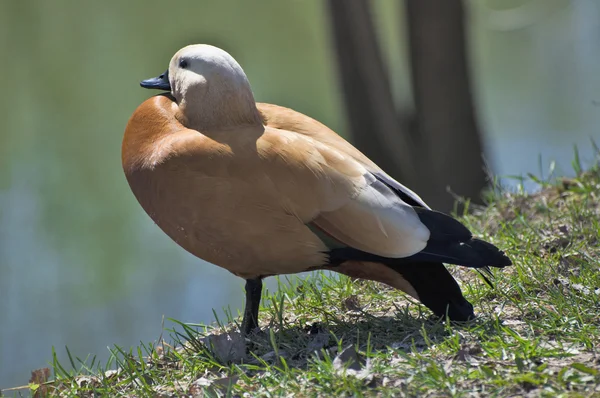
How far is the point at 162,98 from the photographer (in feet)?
13.1

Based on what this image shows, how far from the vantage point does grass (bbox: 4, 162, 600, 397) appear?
2.96 metres

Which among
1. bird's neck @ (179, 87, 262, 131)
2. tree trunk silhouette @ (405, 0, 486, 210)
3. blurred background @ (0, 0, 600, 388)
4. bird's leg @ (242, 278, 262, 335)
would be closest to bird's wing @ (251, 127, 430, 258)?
bird's neck @ (179, 87, 262, 131)

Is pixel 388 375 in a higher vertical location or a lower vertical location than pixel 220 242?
lower

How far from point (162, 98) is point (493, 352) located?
6.62ft

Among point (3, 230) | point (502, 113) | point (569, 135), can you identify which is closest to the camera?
point (3, 230)

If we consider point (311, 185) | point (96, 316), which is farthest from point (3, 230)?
point (311, 185)

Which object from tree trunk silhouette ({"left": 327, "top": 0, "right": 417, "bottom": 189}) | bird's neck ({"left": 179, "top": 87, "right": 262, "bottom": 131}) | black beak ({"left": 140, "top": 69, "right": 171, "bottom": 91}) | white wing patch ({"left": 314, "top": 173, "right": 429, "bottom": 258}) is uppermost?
tree trunk silhouette ({"left": 327, "top": 0, "right": 417, "bottom": 189})

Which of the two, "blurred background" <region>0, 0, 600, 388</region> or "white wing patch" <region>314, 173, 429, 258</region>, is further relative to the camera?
"blurred background" <region>0, 0, 600, 388</region>

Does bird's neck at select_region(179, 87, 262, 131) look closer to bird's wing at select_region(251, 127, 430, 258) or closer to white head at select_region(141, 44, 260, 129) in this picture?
white head at select_region(141, 44, 260, 129)

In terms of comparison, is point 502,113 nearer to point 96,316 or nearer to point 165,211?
point 96,316

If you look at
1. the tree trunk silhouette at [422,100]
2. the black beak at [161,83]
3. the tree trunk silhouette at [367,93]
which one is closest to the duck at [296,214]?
the black beak at [161,83]

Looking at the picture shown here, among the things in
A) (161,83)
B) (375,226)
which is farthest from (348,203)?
(161,83)

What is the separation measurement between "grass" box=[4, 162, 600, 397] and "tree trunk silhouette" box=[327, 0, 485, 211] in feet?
9.87

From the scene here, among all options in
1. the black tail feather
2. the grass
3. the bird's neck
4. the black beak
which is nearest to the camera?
the grass
